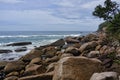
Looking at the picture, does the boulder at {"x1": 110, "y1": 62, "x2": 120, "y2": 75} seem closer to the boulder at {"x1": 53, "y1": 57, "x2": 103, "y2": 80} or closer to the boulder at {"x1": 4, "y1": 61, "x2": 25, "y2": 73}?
the boulder at {"x1": 53, "y1": 57, "x2": 103, "y2": 80}

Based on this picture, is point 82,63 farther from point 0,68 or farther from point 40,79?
point 0,68

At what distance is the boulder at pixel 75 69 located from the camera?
37.3 ft

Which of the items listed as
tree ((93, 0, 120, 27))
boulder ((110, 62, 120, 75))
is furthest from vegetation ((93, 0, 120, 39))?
boulder ((110, 62, 120, 75))

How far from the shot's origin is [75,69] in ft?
37.9

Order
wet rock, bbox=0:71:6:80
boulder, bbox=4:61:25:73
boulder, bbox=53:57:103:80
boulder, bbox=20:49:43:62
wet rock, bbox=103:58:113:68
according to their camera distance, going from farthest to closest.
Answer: boulder, bbox=20:49:43:62, boulder, bbox=4:61:25:73, wet rock, bbox=0:71:6:80, wet rock, bbox=103:58:113:68, boulder, bbox=53:57:103:80

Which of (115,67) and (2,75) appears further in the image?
(2,75)

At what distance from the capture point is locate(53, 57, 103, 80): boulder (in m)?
11.4

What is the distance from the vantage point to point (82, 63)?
38.9ft

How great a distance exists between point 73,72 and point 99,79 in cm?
176

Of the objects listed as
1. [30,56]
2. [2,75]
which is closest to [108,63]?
[2,75]

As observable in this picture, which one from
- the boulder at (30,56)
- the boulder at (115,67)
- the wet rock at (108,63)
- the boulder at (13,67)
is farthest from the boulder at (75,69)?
the boulder at (30,56)

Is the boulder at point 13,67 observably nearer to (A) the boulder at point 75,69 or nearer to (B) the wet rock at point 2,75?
(B) the wet rock at point 2,75

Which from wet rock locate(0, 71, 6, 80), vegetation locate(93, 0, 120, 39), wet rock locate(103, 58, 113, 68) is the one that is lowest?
wet rock locate(0, 71, 6, 80)

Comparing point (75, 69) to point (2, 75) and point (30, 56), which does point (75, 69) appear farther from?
point (30, 56)
